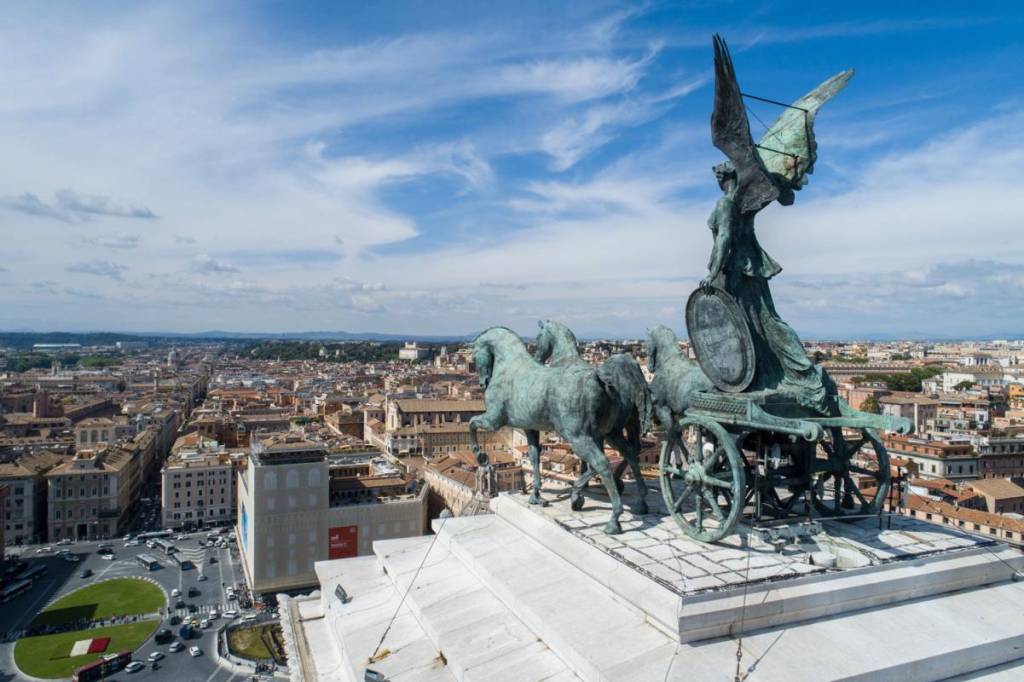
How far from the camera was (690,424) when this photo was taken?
12.2m

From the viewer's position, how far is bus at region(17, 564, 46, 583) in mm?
38531

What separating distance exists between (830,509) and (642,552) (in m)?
4.32

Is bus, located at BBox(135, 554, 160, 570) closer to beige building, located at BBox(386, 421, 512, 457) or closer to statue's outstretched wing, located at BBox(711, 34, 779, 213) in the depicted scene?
beige building, located at BBox(386, 421, 512, 457)

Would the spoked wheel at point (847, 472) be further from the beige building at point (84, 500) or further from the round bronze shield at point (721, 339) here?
the beige building at point (84, 500)

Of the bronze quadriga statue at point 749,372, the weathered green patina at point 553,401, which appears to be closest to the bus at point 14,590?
the weathered green patina at point 553,401

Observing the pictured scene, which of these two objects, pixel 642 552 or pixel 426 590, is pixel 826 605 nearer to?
pixel 642 552

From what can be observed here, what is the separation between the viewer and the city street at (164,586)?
1128 inches

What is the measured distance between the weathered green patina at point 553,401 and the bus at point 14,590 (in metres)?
33.1

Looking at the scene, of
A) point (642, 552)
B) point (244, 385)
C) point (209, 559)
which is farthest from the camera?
point (244, 385)

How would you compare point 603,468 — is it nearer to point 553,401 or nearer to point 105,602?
point 553,401

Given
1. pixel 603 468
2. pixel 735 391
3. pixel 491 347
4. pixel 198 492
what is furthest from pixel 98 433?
pixel 735 391

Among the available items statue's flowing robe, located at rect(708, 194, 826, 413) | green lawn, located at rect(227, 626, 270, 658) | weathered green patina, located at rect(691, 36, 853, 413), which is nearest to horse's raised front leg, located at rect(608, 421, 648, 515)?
weathered green patina, located at rect(691, 36, 853, 413)

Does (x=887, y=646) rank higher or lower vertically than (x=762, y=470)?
lower

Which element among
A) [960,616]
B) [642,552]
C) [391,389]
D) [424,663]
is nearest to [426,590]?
[424,663]
